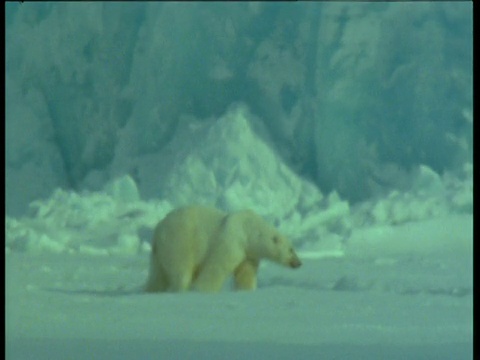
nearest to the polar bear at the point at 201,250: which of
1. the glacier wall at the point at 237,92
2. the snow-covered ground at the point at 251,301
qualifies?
the snow-covered ground at the point at 251,301

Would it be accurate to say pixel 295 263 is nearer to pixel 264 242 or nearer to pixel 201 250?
pixel 264 242

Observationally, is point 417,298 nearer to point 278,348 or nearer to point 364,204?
point 278,348

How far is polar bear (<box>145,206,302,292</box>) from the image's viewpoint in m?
2.63

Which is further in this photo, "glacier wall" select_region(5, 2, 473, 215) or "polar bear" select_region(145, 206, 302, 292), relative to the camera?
"glacier wall" select_region(5, 2, 473, 215)

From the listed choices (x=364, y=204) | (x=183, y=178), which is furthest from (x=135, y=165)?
(x=364, y=204)

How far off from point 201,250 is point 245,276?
0.16m

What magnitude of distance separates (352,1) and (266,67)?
478 mm

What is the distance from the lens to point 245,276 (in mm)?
2682

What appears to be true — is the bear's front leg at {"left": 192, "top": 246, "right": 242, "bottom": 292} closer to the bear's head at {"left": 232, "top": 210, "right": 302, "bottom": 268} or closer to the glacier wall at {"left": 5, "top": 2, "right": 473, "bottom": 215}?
the bear's head at {"left": 232, "top": 210, "right": 302, "bottom": 268}

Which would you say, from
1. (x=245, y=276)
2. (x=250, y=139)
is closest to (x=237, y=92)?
(x=250, y=139)

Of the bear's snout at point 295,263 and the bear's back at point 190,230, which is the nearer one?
the bear's back at point 190,230

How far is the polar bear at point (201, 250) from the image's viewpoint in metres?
2.63

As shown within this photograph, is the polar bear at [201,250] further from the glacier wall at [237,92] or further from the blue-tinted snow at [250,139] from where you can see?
the glacier wall at [237,92]

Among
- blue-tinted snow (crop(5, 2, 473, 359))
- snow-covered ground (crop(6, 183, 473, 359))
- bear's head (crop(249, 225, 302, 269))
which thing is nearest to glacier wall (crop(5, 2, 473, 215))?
blue-tinted snow (crop(5, 2, 473, 359))
